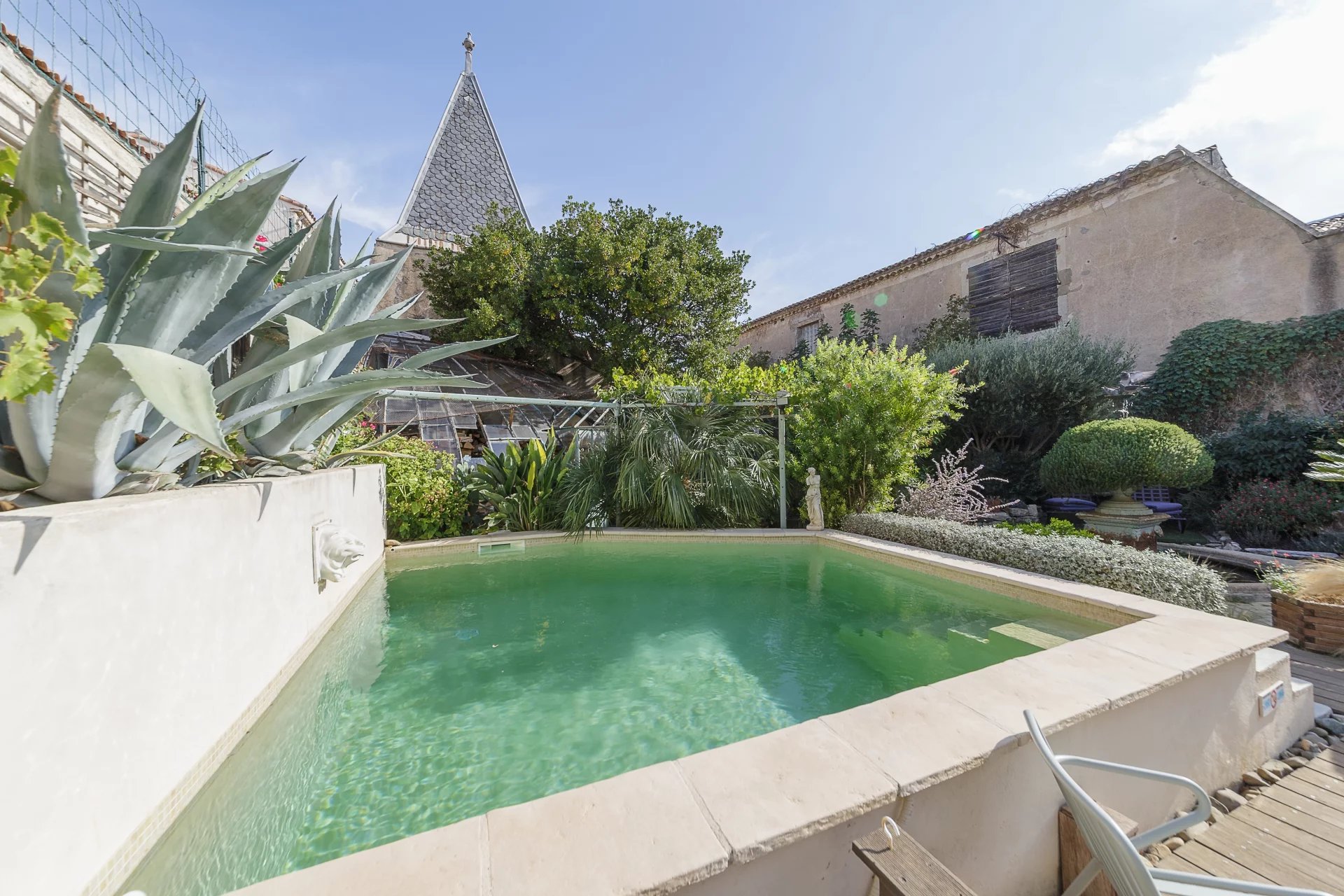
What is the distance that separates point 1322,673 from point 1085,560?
1.29 meters

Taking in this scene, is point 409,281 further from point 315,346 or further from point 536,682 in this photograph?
point 536,682

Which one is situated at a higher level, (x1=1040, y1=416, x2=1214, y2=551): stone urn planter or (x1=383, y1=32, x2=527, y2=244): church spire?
(x1=383, y1=32, x2=527, y2=244): church spire

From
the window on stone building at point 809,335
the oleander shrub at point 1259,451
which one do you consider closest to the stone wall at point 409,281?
the window on stone building at point 809,335

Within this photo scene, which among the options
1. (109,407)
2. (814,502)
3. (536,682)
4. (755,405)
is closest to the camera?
(109,407)

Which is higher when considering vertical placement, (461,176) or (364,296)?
(461,176)

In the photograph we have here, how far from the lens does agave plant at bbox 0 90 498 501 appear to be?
1.39 metres

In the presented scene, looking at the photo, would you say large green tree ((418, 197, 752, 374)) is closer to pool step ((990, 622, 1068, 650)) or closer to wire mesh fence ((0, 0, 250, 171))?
wire mesh fence ((0, 0, 250, 171))

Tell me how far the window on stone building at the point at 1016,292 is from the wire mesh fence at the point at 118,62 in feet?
43.5

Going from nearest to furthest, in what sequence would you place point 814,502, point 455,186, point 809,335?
1. point 814,502
2. point 809,335
3. point 455,186

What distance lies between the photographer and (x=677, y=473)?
6996mm

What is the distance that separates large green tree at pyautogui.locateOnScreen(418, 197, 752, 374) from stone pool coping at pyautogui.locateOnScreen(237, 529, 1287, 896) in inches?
413

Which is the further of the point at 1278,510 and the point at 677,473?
the point at 677,473

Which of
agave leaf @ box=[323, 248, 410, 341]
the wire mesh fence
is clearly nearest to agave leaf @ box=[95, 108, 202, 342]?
agave leaf @ box=[323, 248, 410, 341]

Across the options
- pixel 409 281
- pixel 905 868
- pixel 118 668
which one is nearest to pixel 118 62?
pixel 118 668
